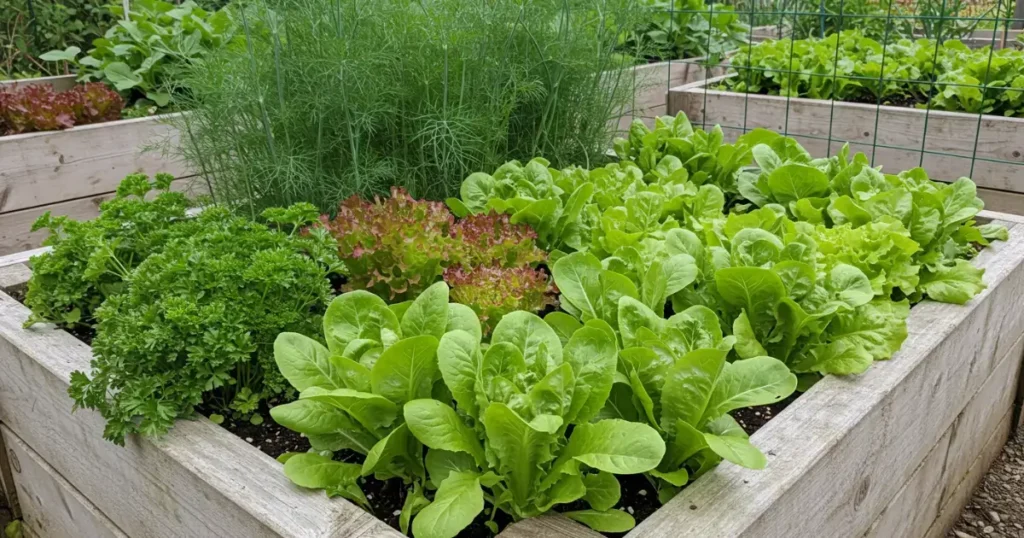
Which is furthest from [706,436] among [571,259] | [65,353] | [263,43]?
[263,43]

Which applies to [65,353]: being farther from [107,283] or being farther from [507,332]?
[507,332]

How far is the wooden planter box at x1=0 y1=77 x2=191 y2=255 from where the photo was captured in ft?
10.1

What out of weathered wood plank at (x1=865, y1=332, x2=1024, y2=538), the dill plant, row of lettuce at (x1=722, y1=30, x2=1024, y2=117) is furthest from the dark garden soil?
row of lettuce at (x1=722, y1=30, x2=1024, y2=117)

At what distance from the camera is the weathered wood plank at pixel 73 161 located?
3070 millimetres

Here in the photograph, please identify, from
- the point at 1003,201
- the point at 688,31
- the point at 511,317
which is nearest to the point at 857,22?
the point at 688,31

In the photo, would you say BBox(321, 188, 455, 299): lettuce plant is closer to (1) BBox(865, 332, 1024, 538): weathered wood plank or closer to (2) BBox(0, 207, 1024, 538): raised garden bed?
(2) BBox(0, 207, 1024, 538): raised garden bed

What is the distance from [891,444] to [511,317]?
2.70 ft

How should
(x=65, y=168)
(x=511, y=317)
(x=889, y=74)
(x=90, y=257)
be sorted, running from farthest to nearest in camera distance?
(x=889, y=74), (x=65, y=168), (x=90, y=257), (x=511, y=317)

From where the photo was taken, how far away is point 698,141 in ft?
8.42

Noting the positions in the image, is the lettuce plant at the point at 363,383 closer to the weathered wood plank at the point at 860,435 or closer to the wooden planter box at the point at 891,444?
the wooden planter box at the point at 891,444

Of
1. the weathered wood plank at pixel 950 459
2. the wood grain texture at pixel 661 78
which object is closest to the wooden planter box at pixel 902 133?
the wood grain texture at pixel 661 78

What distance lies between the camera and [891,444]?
5.10 feet

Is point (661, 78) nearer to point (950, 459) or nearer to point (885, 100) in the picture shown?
point (885, 100)

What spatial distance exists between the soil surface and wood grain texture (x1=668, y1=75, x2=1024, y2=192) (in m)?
1.14
